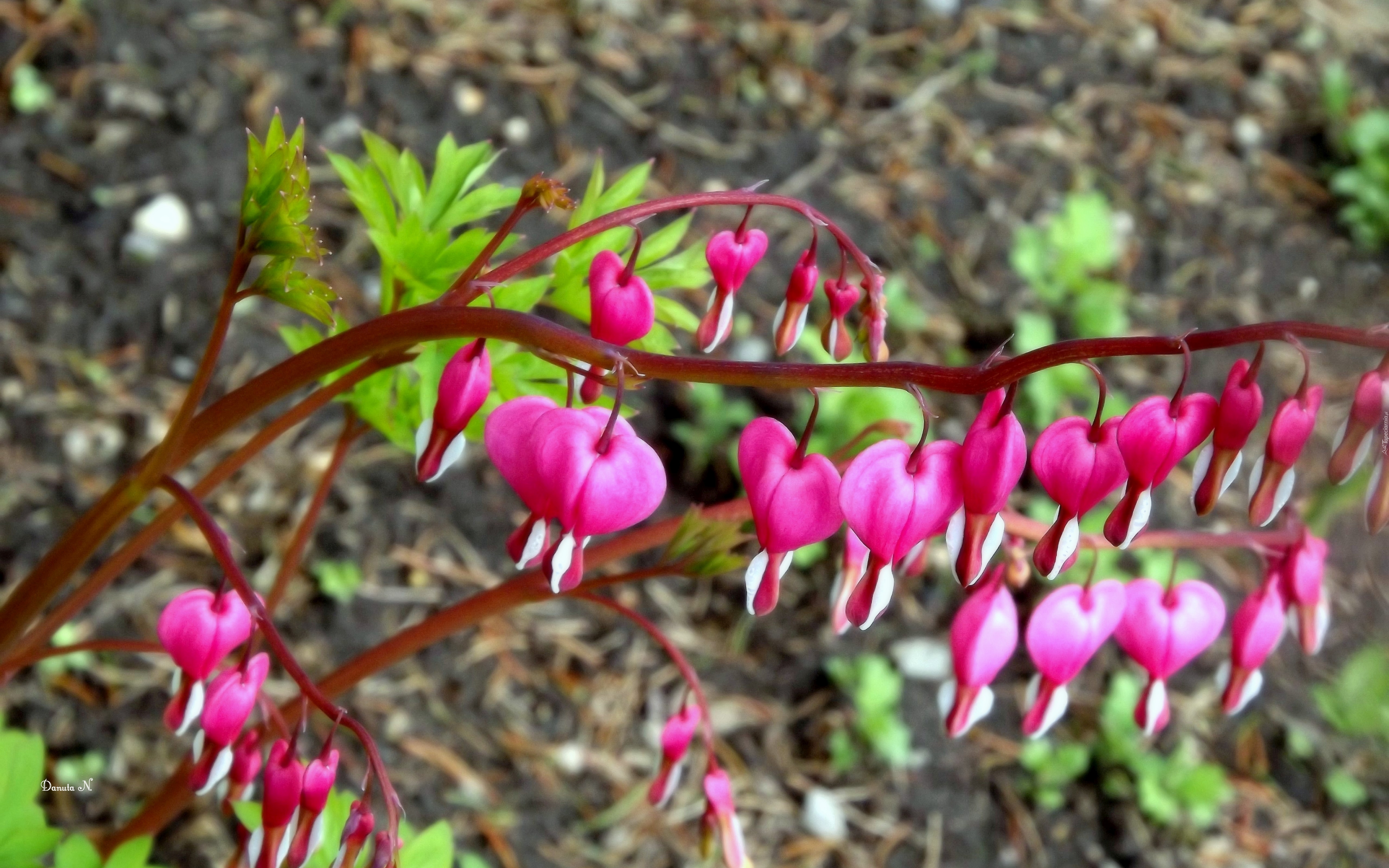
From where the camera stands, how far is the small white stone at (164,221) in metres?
2.57

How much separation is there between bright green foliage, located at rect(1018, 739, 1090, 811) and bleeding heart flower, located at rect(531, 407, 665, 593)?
5.90 feet

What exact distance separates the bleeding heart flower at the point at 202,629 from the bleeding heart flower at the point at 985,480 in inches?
26.3

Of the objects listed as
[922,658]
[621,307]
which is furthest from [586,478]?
[922,658]

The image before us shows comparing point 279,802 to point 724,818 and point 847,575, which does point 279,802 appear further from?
point 847,575

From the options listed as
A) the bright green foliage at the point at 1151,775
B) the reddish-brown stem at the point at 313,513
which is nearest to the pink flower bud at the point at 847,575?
the reddish-brown stem at the point at 313,513

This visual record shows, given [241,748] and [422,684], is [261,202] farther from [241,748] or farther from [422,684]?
[422,684]

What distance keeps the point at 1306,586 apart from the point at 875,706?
1.28m

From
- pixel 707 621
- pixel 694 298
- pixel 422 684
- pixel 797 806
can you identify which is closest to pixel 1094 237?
pixel 694 298

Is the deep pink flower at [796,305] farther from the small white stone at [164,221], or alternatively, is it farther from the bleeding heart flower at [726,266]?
the small white stone at [164,221]

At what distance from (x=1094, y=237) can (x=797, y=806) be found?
1.67m

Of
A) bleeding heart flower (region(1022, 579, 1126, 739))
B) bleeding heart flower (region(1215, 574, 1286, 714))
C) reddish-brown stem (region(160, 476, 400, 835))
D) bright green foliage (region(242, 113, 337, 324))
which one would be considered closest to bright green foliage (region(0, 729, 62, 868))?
reddish-brown stem (region(160, 476, 400, 835))

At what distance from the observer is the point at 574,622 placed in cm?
248

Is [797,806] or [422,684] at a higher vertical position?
[422,684]

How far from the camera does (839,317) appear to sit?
124 centimetres
